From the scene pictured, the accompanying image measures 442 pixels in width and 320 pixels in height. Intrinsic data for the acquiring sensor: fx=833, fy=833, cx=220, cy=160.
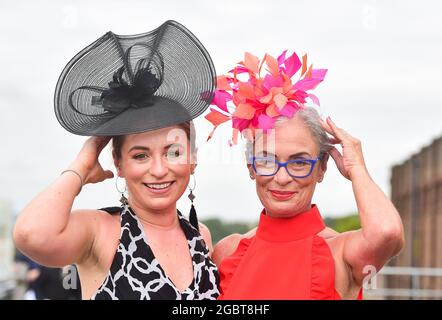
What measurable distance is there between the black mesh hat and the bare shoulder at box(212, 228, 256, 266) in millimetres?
587

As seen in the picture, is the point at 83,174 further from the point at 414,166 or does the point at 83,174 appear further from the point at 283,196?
the point at 414,166

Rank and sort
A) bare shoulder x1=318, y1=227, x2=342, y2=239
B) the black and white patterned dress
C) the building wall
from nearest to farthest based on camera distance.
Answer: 1. the black and white patterned dress
2. bare shoulder x1=318, y1=227, x2=342, y2=239
3. the building wall

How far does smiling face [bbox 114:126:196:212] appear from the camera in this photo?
318 centimetres

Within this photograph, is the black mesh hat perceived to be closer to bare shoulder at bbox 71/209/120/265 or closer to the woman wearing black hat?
the woman wearing black hat

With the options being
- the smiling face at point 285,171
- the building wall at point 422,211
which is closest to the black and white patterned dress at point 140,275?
the smiling face at point 285,171

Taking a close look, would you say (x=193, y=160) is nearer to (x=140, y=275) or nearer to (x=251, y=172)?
(x=251, y=172)

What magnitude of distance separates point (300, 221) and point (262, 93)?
20.6 inches

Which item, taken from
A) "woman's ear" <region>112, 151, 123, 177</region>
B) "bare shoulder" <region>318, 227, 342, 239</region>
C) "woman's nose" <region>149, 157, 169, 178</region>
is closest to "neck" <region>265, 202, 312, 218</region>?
"bare shoulder" <region>318, 227, 342, 239</region>

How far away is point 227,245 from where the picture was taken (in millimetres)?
3480

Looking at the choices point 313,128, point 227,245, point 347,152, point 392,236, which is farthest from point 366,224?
Answer: point 227,245

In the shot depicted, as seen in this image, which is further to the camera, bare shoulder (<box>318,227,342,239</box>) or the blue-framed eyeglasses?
bare shoulder (<box>318,227,342,239</box>)

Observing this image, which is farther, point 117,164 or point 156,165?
point 117,164
